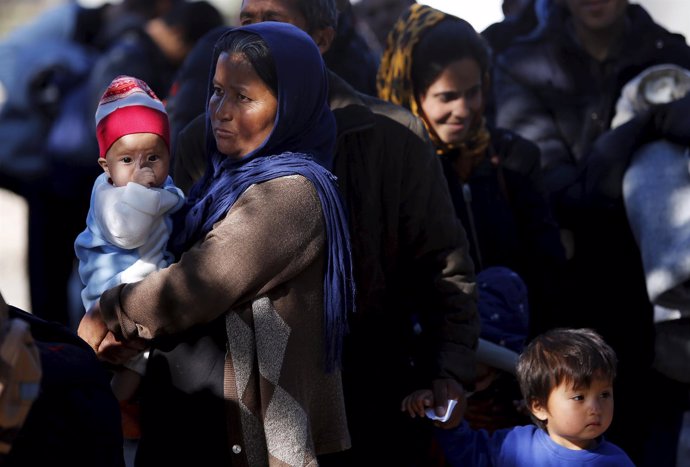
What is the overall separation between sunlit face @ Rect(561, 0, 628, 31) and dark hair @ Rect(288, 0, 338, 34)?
1.83m

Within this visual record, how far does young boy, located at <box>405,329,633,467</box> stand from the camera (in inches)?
135

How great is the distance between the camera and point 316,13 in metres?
3.71

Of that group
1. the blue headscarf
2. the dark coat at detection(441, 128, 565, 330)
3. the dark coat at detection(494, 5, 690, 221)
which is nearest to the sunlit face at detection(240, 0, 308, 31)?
the blue headscarf

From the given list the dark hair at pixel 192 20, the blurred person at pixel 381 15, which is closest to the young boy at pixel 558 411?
the blurred person at pixel 381 15

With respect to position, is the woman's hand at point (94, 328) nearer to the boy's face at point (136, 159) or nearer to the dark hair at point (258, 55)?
the boy's face at point (136, 159)

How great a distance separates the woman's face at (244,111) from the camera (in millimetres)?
3098

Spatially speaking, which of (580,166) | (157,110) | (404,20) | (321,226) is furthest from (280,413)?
(580,166)

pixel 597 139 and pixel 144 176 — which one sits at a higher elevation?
pixel 144 176

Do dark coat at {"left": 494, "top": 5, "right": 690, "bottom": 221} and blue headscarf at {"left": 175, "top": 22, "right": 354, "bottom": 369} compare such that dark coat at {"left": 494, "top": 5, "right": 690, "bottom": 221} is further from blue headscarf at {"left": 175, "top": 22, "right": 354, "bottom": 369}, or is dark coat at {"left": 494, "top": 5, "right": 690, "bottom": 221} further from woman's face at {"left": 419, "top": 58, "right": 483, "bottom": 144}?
blue headscarf at {"left": 175, "top": 22, "right": 354, "bottom": 369}

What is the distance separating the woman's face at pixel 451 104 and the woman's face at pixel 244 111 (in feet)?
4.33

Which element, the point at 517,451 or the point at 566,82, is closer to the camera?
the point at 517,451

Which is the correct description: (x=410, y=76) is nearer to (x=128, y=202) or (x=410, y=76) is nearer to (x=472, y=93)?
(x=472, y=93)

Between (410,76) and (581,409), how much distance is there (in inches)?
55.4

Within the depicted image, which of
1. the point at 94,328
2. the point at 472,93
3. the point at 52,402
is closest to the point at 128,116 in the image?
the point at 94,328
